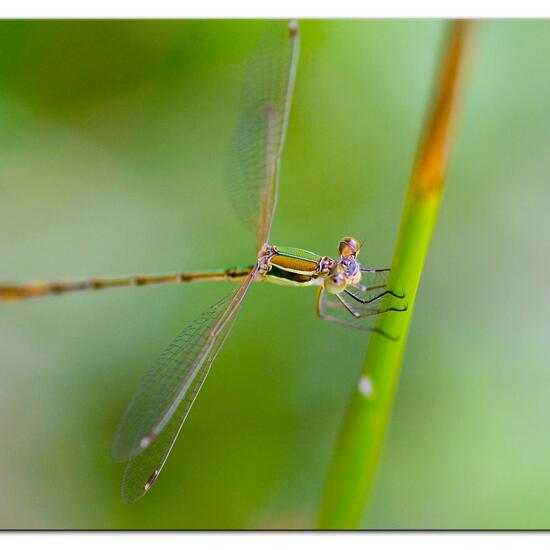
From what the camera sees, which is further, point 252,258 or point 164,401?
point 252,258

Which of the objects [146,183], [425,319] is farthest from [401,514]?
[146,183]

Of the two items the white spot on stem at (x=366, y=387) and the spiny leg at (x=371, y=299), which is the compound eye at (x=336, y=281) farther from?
the white spot on stem at (x=366, y=387)

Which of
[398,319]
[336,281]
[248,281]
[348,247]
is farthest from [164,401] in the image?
[398,319]

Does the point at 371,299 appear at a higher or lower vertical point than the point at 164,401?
higher

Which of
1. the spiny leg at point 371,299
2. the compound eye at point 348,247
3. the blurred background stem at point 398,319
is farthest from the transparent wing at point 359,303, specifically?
the blurred background stem at point 398,319

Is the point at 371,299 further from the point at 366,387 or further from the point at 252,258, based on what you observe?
the point at 252,258
